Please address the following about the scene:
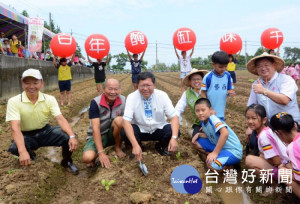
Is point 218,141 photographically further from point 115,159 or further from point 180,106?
point 115,159

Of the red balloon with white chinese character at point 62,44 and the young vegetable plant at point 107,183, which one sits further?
the red balloon with white chinese character at point 62,44

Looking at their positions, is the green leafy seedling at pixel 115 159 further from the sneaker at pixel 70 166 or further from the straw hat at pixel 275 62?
the straw hat at pixel 275 62

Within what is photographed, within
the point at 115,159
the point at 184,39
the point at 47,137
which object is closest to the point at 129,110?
the point at 115,159

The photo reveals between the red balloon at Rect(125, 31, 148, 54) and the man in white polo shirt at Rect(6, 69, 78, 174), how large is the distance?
449cm

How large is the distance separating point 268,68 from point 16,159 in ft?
12.6

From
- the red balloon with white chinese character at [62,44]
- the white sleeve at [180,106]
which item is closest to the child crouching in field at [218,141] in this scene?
the white sleeve at [180,106]

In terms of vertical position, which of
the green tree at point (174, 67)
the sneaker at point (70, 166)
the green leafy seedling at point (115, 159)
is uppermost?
the green tree at point (174, 67)

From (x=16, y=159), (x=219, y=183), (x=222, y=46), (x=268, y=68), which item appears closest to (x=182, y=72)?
(x=222, y=46)

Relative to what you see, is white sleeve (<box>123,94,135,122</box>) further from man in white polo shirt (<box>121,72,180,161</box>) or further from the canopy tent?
the canopy tent

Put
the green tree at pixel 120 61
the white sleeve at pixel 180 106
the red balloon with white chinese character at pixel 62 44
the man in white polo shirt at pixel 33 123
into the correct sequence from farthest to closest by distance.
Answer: the green tree at pixel 120 61 → the red balloon with white chinese character at pixel 62 44 → the white sleeve at pixel 180 106 → the man in white polo shirt at pixel 33 123

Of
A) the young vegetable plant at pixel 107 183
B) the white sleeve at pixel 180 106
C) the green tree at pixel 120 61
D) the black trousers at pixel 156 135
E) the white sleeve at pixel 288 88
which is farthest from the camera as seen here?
the green tree at pixel 120 61

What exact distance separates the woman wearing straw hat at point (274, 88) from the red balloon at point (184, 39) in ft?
13.0

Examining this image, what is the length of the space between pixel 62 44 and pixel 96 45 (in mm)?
973

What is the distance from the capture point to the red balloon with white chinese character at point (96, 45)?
7.22 m
